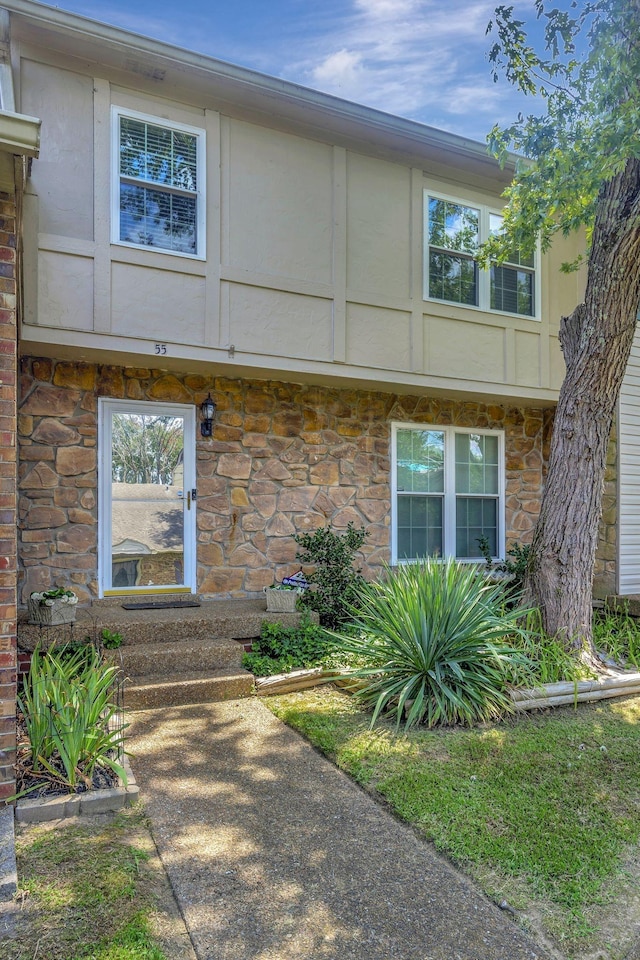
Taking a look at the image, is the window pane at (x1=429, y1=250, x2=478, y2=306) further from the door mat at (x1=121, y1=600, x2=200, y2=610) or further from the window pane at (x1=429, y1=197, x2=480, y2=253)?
the door mat at (x1=121, y1=600, x2=200, y2=610)

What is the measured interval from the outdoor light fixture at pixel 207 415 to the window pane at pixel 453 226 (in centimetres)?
320

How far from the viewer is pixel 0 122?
2.81 meters

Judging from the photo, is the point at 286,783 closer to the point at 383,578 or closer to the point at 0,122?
the point at 0,122

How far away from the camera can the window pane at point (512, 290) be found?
779 cm

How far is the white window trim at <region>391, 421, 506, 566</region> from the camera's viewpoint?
7805 mm

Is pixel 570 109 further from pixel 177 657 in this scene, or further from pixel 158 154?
pixel 177 657

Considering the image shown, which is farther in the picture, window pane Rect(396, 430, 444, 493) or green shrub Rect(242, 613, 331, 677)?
window pane Rect(396, 430, 444, 493)

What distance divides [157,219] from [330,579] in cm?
392

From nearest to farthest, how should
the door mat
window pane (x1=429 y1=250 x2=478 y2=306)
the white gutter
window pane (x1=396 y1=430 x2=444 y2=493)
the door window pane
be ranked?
the white gutter, the door mat, the door window pane, window pane (x1=429 y1=250 x2=478 y2=306), window pane (x1=396 y1=430 x2=444 y2=493)

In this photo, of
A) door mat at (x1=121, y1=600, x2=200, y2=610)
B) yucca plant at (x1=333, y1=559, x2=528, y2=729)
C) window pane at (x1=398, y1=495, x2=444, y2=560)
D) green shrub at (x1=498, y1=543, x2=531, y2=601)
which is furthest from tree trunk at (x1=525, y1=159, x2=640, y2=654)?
door mat at (x1=121, y1=600, x2=200, y2=610)

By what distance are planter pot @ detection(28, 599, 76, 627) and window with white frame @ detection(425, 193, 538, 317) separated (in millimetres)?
4998

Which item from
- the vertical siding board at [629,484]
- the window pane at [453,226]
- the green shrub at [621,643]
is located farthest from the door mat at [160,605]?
the vertical siding board at [629,484]

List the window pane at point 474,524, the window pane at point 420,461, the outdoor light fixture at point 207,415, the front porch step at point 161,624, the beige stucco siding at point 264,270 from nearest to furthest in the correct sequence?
the front porch step at point 161,624, the beige stucco siding at point 264,270, the outdoor light fixture at point 207,415, the window pane at point 420,461, the window pane at point 474,524

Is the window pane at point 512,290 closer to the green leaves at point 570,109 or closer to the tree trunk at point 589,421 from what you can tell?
the green leaves at point 570,109
